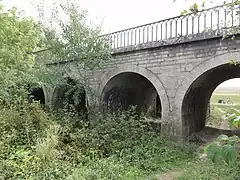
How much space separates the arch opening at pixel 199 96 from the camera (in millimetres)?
8188

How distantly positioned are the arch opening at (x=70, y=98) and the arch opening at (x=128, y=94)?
1175 millimetres

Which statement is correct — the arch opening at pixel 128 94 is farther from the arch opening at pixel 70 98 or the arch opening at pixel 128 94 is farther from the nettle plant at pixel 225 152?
the nettle plant at pixel 225 152

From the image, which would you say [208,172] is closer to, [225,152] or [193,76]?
[193,76]

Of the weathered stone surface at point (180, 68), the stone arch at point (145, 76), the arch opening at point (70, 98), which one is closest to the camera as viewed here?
the weathered stone surface at point (180, 68)

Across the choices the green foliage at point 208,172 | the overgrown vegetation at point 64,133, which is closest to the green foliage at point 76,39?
the overgrown vegetation at point 64,133

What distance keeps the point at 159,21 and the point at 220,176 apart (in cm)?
571

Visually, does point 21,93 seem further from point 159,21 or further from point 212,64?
point 212,64

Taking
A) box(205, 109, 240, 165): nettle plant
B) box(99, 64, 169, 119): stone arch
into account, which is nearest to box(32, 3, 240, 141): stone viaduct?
box(99, 64, 169, 119): stone arch

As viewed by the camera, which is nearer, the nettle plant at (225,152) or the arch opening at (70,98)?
the nettle plant at (225,152)

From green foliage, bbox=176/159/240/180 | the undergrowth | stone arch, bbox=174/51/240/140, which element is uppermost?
stone arch, bbox=174/51/240/140

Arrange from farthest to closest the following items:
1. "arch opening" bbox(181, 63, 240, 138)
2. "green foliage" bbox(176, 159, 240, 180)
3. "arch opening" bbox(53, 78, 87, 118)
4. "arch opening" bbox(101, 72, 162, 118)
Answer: "arch opening" bbox(101, 72, 162, 118), "arch opening" bbox(53, 78, 87, 118), "arch opening" bbox(181, 63, 240, 138), "green foliage" bbox(176, 159, 240, 180)

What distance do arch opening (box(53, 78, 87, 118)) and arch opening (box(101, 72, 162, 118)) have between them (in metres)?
1.18

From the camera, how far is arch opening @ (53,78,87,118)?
1056 centimetres

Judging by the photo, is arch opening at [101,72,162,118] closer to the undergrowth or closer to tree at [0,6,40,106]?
the undergrowth
